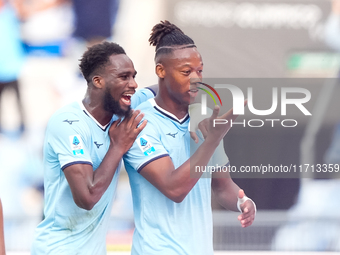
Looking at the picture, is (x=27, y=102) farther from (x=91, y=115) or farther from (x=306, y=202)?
(x=306, y=202)

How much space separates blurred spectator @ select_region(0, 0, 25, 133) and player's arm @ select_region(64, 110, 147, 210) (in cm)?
195

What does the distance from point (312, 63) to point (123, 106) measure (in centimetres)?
164

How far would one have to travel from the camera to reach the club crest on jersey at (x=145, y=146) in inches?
87.0

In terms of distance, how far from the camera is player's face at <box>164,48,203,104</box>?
89.9 inches

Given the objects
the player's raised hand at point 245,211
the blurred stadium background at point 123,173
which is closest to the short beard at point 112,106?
the player's raised hand at point 245,211

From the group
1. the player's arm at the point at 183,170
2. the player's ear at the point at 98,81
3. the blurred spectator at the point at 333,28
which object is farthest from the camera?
the blurred spectator at the point at 333,28

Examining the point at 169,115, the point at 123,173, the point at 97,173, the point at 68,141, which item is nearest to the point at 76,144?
the point at 68,141

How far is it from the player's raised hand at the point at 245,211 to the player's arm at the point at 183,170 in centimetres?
27

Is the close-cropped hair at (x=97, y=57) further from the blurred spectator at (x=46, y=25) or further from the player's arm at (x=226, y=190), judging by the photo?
the blurred spectator at (x=46, y=25)

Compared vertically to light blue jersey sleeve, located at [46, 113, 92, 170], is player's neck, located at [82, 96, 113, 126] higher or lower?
higher

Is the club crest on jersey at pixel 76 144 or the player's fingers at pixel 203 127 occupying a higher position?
the player's fingers at pixel 203 127

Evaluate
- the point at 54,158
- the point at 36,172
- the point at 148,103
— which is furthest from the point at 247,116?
the point at 36,172

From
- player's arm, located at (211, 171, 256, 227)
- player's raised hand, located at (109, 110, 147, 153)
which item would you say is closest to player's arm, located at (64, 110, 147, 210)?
player's raised hand, located at (109, 110, 147, 153)

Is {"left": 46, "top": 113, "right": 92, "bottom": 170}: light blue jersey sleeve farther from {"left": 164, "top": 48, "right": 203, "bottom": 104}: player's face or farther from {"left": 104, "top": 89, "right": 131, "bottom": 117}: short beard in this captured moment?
{"left": 164, "top": 48, "right": 203, "bottom": 104}: player's face
